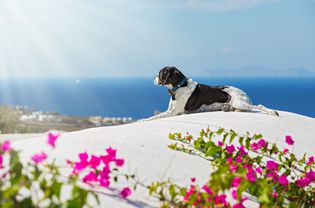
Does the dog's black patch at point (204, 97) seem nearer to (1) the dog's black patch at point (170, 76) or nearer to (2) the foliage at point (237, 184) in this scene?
(1) the dog's black patch at point (170, 76)

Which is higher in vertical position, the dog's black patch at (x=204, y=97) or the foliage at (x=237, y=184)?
the dog's black patch at (x=204, y=97)

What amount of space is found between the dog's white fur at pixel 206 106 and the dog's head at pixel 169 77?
92 millimetres

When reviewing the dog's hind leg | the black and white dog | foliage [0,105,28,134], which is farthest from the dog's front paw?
foliage [0,105,28,134]

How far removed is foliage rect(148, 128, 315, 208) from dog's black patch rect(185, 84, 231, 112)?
3186 millimetres

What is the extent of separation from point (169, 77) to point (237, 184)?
6.13m

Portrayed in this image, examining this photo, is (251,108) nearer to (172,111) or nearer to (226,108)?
(226,108)

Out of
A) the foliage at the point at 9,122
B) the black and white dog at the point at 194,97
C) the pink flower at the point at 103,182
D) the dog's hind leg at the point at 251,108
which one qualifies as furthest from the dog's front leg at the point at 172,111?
the pink flower at the point at 103,182

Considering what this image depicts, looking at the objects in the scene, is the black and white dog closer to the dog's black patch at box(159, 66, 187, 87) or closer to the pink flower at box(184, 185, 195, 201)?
the dog's black patch at box(159, 66, 187, 87)

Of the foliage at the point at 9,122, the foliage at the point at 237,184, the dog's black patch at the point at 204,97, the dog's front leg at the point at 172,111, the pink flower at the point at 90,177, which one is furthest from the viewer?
the foliage at the point at 9,122

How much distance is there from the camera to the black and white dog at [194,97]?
9461 millimetres

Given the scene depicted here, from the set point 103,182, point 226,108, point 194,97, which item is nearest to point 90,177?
point 103,182

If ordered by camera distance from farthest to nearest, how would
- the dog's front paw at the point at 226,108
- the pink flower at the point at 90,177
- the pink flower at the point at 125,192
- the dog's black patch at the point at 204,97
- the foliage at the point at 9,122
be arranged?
the foliage at the point at 9,122 < the dog's front paw at the point at 226,108 < the dog's black patch at the point at 204,97 < the pink flower at the point at 90,177 < the pink flower at the point at 125,192

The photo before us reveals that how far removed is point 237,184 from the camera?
3428mm

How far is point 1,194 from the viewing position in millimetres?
2377
